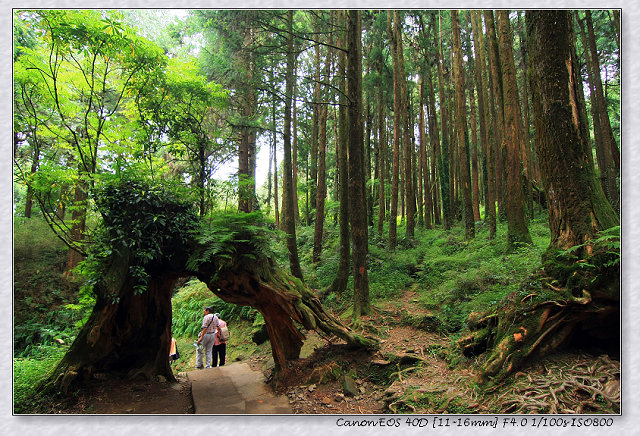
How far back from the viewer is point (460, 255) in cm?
1124

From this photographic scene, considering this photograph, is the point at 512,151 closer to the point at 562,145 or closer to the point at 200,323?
the point at 562,145

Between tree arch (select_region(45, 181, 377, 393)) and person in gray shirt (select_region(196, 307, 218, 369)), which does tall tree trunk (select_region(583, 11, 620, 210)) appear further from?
person in gray shirt (select_region(196, 307, 218, 369))

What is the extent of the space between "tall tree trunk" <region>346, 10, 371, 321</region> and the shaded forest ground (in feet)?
2.15

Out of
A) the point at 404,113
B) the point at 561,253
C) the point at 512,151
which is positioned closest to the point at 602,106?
the point at 512,151

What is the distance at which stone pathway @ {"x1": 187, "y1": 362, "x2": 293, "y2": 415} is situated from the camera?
533cm

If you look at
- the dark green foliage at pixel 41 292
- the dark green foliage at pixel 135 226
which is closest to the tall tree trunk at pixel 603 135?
the dark green foliage at pixel 135 226

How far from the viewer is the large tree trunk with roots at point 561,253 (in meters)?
3.78


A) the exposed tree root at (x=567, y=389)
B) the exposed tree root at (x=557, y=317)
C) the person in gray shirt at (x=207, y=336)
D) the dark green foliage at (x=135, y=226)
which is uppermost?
the dark green foliage at (x=135, y=226)

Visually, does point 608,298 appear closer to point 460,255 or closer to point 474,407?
point 474,407

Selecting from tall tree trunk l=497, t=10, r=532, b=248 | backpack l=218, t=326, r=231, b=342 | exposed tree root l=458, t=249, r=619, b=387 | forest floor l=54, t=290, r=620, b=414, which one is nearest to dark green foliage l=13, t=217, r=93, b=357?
backpack l=218, t=326, r=231, b=342

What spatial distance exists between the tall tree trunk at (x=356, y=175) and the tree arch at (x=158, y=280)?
Result: 1482 mm

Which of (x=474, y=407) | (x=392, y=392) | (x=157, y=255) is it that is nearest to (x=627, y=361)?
(x=474, y=407)

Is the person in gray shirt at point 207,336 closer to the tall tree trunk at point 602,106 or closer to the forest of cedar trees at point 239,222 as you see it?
the forest of cedar trees at point 239,222

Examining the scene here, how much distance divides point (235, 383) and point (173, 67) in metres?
6.46
